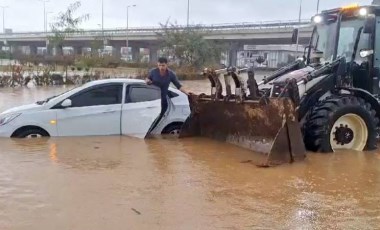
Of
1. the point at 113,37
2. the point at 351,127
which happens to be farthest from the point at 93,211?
the point at 113,37

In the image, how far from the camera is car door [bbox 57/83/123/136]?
9.84 m

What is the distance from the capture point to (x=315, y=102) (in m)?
9.23

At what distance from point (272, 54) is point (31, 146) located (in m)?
56.8

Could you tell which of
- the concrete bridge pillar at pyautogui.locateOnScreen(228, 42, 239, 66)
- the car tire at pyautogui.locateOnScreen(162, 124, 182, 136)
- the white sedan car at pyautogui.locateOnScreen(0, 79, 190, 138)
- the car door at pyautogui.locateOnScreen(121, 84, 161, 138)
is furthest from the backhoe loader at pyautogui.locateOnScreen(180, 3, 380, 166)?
the concrete bridge pillar at pyautogui.locateOnScreen(228, 42, 239, 66)

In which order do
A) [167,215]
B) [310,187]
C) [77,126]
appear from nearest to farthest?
[167,215]
[310,187]
[77,126]

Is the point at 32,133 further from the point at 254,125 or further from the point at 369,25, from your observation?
the point at 369,25

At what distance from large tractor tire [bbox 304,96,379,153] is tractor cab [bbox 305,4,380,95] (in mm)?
771

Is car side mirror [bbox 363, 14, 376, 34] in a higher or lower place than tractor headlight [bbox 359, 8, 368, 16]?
lower

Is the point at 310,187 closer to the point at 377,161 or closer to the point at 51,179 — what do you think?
the point at 377,161

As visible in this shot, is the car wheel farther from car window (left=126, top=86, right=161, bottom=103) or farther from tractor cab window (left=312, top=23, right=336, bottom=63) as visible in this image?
tractor cab window (left=312, top=23, right=336, bottom=63)

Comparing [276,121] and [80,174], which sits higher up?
[276,121]

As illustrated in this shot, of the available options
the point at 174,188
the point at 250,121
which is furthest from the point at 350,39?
the point at 174,188

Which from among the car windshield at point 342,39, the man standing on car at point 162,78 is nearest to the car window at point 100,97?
the man standing on car at point 162,78

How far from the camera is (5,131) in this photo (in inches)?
374
